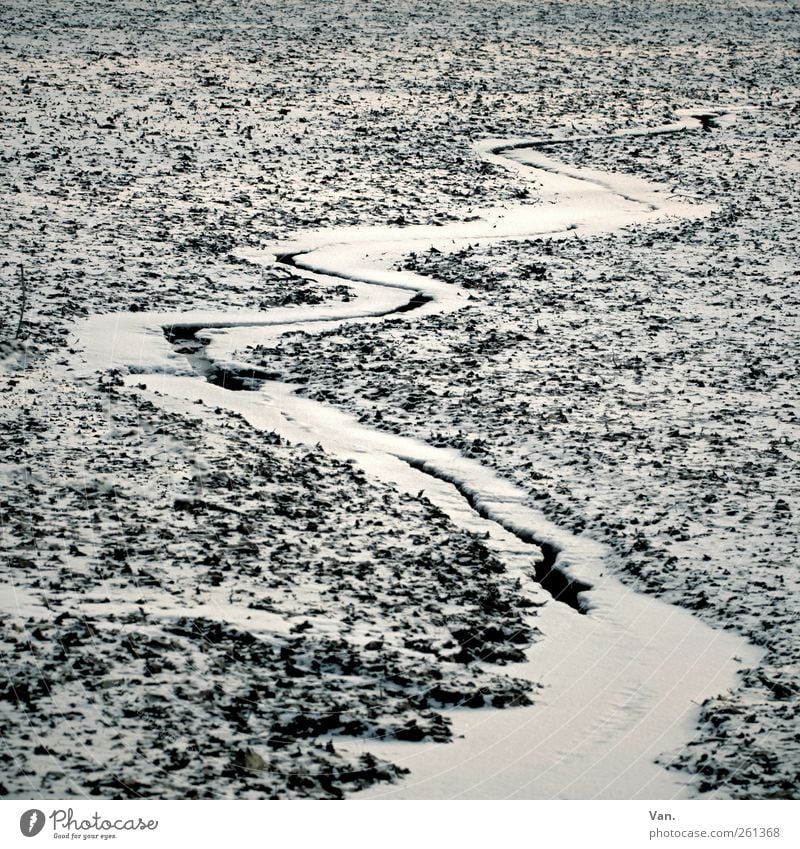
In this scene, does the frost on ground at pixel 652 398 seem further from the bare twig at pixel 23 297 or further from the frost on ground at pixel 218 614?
the bare twig at pixel 23 297

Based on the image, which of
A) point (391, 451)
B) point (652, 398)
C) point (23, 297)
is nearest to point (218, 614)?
point (391, 451)

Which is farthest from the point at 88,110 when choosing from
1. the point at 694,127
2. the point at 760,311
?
the point at 760,311

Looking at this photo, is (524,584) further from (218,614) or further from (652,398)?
(652,398)

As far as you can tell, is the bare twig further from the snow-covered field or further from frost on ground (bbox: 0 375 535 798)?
frost on ground (bbox: 0 375 535 798)

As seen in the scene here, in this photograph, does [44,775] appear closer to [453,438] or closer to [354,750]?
[354,750]

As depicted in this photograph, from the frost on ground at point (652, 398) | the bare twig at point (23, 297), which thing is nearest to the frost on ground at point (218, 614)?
the frost on ground at point (652, 398)

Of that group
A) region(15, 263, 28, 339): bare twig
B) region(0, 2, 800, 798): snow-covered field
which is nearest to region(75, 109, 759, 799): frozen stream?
region(0, 2, 800, 798): snow-covered field
